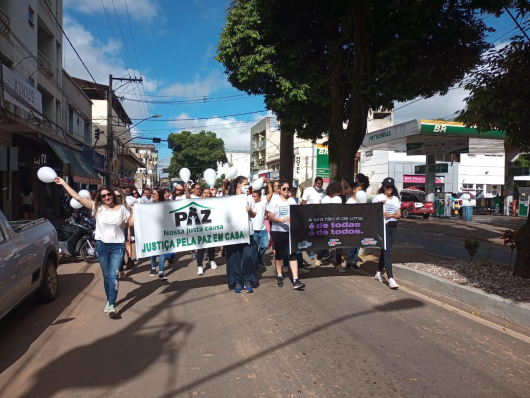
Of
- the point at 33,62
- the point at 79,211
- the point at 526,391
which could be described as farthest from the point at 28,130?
the point at 526,391

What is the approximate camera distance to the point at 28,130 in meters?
15.2

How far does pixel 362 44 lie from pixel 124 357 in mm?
9626

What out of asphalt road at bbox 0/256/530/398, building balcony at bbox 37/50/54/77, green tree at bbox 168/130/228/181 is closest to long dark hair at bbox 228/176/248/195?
asphalt road at bbox 0/256/530/398

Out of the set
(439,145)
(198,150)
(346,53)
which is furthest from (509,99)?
(198,150)

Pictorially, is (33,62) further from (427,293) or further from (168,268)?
(427,293)

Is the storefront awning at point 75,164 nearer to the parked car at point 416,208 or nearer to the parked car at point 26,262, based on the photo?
the parked car at point 26,262

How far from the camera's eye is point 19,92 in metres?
13.5

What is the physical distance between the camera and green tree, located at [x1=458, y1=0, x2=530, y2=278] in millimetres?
5602

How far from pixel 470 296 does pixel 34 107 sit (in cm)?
1525

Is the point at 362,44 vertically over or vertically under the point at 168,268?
over

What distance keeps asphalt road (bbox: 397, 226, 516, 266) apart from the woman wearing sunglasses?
8139 mm

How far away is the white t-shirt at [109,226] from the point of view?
5.39m

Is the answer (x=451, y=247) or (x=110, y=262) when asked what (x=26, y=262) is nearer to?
(x=110, y=262)

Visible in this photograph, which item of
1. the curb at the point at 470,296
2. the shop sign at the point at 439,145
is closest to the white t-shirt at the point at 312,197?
the curb at the point at 470,296
